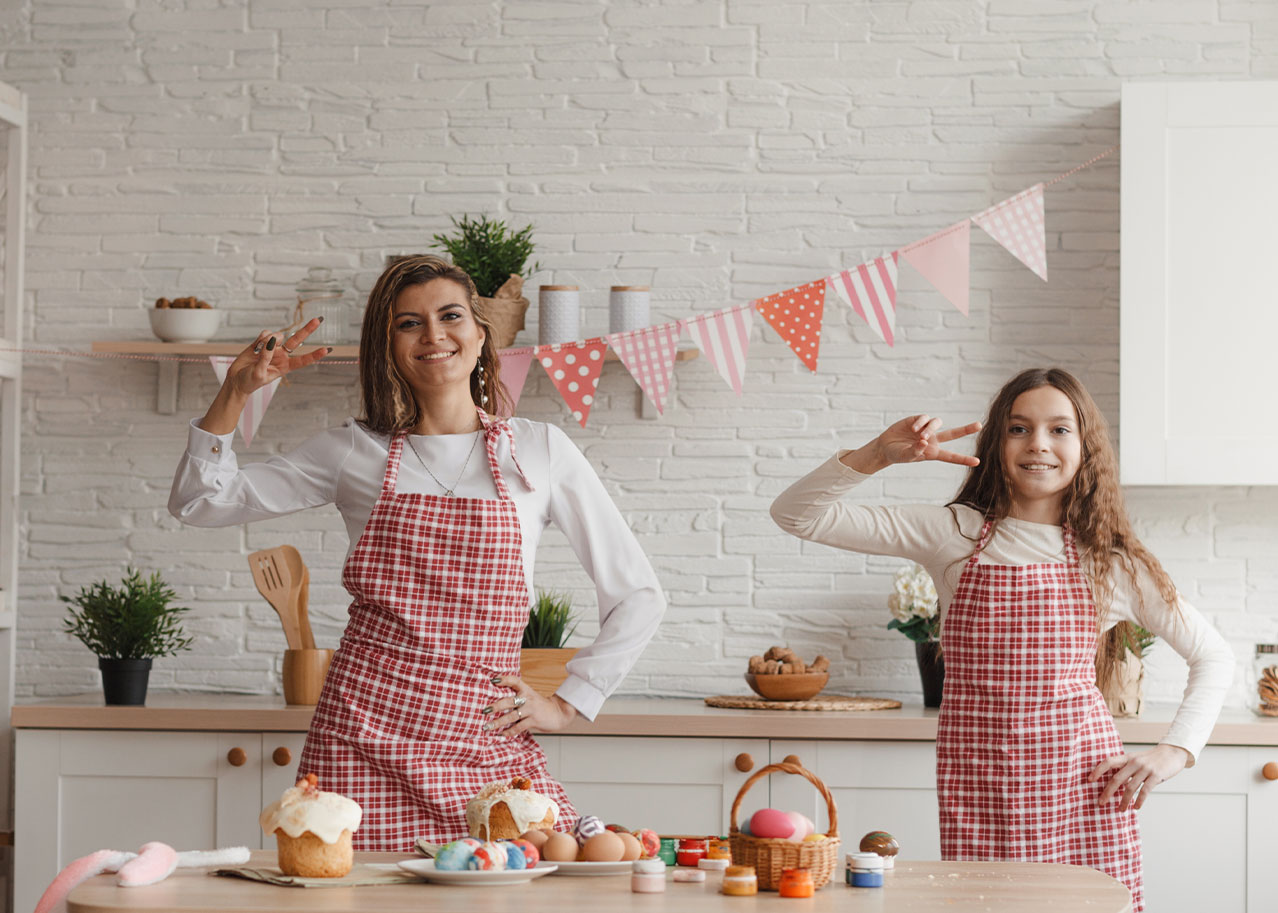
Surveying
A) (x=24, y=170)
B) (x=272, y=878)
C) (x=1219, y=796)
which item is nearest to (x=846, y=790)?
(x=1219, y=796)

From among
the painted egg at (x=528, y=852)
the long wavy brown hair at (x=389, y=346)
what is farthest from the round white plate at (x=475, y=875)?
the long wavy brown hair at (x=389, y=346)

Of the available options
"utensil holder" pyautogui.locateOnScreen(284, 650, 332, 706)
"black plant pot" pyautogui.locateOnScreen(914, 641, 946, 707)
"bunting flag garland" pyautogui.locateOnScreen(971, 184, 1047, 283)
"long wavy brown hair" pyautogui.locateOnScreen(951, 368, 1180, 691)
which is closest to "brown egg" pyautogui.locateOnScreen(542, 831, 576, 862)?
"long wavy brown hair" pyautogui.locateOnScreen(951, 368, 1180, 691)

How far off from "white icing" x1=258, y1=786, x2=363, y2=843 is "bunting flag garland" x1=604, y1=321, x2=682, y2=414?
1707 millimetres

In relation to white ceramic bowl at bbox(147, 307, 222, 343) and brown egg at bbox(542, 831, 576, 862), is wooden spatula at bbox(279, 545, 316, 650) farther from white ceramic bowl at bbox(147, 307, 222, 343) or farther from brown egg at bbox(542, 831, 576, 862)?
brown egg at bbox(542, 831, 576, 862)

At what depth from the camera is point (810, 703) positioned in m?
2.93

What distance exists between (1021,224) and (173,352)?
1.96 meters

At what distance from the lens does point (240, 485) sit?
2.03m

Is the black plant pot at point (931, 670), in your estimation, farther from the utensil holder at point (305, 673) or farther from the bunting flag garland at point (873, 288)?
the utensil holder at point (305, 673)

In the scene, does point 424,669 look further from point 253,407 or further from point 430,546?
point 253,407

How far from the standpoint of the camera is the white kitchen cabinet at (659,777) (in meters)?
2.83

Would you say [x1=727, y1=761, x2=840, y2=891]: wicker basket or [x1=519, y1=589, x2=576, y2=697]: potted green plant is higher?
[x1=519, y1=589, x2=576, y2=697]: potted green plant

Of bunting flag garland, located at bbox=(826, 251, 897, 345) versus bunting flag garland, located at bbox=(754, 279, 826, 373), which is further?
bunting flag garland, located at bbox=(826, 251, 897, 345)

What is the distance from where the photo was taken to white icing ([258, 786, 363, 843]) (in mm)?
1430

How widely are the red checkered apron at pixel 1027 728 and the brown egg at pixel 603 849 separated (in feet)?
2.60
